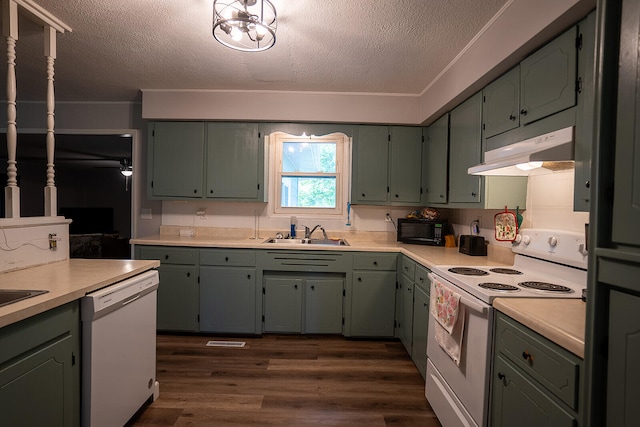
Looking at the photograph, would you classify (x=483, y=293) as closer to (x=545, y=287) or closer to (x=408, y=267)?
(x=545, y=287)

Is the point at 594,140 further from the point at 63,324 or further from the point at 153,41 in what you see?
the point at 153,41

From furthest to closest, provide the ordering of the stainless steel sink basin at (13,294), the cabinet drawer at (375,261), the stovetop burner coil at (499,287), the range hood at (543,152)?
the cabinet drawer at (375,261)
the stovetop burner coil at (499,287)
the range hood at (543,152)
the stainless steel sink basin at (13,294)

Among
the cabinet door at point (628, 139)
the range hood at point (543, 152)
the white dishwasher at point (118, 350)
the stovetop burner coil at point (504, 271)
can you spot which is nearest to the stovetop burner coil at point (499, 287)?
the stovetop burner coil at point (504, 271)

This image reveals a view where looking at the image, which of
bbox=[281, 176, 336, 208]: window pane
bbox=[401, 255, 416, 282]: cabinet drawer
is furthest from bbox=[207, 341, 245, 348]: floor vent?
bbox=[401, 255, 416, 282]: cabinet drawer

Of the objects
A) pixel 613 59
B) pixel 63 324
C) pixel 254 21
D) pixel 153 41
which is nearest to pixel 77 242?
pixel 153 41

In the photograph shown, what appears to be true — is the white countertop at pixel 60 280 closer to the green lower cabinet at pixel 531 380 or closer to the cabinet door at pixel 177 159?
the cabinet door at pixel 177 159

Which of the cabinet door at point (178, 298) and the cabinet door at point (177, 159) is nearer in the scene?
the cabinet door at point (178, 298)

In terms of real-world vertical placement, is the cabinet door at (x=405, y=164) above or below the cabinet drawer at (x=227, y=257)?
above

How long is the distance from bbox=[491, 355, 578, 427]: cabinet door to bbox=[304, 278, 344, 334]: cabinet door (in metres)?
1.70

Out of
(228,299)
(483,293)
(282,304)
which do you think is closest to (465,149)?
(483,293)

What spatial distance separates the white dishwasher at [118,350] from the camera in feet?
4.58

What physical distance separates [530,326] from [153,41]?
2.72 metres

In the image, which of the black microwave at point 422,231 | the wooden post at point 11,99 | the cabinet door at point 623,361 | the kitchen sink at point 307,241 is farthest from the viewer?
the kitchen sink at point 307,241

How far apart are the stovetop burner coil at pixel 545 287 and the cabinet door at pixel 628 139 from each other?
2.69 ft
